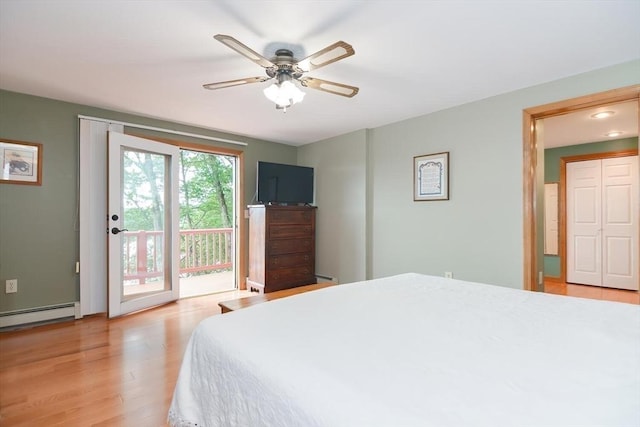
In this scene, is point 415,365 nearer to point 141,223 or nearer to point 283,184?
point 141,223

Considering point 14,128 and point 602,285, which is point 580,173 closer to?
point 602,285

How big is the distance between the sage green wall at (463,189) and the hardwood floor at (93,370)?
2.51 meters

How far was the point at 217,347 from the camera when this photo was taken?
1.11 metres

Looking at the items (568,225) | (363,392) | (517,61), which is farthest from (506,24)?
(568,225)

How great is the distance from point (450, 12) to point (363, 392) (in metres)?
1.96

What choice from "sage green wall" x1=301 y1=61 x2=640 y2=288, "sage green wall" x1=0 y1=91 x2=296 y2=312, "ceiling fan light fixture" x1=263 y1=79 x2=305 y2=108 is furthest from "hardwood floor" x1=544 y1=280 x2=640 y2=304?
"sage green wall" x1=0 y1=91 x2=296 y2=312

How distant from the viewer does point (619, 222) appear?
4.66 m

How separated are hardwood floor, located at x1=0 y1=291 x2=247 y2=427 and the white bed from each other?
89 centimetres

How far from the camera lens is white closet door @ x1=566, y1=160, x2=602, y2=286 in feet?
15.9

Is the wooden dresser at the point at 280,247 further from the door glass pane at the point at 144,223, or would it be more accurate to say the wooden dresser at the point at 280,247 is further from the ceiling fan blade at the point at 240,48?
the ceiling fan blade at the point at 240,48

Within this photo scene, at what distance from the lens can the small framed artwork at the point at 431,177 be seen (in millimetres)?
3434

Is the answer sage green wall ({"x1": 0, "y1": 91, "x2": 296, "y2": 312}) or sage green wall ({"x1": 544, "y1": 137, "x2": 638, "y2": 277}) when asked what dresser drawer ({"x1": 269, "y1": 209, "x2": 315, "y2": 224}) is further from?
sage green wall ({"x1": 544, "y1": 137, "x2": 638, "y2": 277})

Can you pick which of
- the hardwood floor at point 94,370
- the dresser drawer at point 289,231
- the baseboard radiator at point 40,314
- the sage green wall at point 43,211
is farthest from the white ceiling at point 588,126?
the baseboard radiator at point 40,314

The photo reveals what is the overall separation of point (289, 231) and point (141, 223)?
1.84 meters
